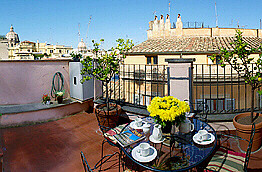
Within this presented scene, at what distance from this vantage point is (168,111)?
91.8 inches

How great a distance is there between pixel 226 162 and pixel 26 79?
590cm

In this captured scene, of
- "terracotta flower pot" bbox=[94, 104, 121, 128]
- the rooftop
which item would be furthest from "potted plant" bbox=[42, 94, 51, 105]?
the rooftop

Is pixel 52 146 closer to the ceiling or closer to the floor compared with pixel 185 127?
closer to the floor

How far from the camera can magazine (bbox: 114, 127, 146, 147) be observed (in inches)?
103

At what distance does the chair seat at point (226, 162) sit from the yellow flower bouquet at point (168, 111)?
72 cm

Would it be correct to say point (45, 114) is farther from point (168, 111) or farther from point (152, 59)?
point (152, 59)

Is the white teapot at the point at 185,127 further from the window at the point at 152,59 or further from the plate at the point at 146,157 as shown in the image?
the window at the point at 152,59

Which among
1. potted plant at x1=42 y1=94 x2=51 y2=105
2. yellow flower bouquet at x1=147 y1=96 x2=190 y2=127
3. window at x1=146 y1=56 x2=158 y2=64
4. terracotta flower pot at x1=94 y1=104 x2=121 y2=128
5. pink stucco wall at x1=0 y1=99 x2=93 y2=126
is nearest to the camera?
yellow flower bouquet at x1=147 y1=96 x2=190 y2=127

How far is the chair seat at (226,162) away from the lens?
2369mm

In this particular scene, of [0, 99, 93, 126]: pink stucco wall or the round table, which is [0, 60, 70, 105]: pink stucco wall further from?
the round table

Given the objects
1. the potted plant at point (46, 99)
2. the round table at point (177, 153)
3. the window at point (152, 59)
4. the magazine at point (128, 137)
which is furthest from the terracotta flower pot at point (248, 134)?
the window at point (152, 59)

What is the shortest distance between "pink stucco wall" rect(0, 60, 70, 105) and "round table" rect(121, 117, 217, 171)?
479 cm

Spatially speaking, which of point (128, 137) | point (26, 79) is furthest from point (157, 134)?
point (26, 79)

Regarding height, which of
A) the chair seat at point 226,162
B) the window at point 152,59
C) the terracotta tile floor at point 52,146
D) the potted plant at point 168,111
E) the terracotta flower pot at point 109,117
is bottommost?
the terracotta tile floor at point 52,146
